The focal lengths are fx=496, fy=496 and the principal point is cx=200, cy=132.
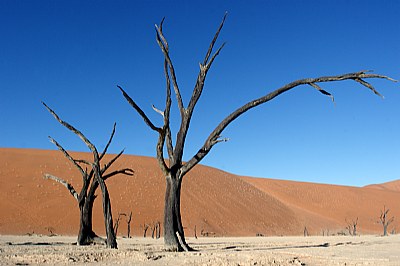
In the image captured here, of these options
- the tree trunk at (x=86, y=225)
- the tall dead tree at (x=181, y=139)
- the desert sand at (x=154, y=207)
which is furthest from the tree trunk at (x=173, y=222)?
the desert sand at (x=154, y=207)

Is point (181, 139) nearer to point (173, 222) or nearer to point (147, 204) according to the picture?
point (173, 222)

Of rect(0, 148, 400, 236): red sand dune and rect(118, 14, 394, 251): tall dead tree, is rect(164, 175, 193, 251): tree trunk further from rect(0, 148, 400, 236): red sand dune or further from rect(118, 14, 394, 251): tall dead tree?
rect(0, 148, 400, 236): red sand dune

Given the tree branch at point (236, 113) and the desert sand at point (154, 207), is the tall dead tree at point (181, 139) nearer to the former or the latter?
the tree branch at point (236, 113)

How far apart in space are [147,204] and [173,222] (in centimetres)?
4219

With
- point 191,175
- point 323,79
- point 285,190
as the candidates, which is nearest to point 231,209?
point 191,175

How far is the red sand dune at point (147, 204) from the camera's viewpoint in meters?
46.6

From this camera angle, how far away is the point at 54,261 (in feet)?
31.0

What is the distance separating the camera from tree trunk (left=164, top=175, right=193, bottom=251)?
13.1 meters

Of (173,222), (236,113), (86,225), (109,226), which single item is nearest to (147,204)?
(86,225)

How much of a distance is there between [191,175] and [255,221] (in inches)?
488

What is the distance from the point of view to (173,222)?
1330cm

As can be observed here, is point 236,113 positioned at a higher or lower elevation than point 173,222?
higher

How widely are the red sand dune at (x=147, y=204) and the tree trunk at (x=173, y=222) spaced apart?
31.5m

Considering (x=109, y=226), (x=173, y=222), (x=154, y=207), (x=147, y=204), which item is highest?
(x=147, y=204)
